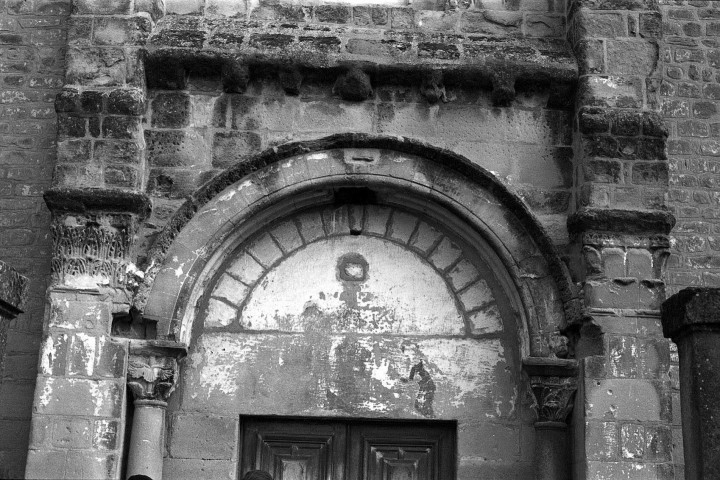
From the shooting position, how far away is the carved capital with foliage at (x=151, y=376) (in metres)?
7.16

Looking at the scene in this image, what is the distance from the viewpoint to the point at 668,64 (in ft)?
27.8

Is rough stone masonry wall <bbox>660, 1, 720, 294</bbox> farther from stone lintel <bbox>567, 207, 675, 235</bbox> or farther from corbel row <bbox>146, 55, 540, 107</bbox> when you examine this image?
corbel row <bbox>146, 55, 540, 107</bbox>

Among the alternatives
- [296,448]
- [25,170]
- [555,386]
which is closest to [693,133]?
[555,386]

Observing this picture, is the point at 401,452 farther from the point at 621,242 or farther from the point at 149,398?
the point at 621,242

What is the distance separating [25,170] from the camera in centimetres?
805

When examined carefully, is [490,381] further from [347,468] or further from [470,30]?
[470,30]

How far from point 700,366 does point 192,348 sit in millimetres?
3342

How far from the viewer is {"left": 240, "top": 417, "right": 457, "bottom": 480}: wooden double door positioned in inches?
295

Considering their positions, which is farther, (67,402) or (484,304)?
(484,304)

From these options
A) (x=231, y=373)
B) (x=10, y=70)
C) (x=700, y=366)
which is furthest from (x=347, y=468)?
(x=10, y=70)

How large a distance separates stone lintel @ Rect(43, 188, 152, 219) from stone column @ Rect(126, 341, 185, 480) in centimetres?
86

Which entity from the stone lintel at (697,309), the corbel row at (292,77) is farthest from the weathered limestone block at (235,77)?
the stone lintel at (697,309)

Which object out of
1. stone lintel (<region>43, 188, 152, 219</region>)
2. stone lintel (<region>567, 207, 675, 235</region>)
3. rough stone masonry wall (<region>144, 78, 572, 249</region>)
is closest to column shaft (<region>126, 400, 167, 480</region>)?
stone lintel (<region>43, 188, 152, 219</region>)

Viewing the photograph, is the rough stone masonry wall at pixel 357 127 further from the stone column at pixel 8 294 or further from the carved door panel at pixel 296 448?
the stone column at pixel 8 294
